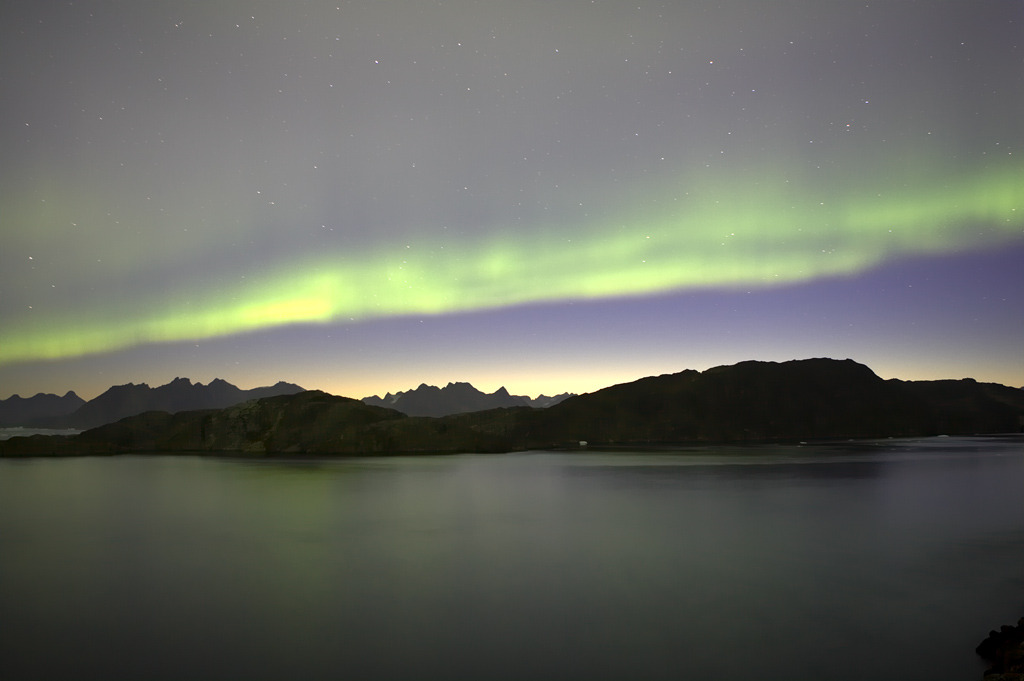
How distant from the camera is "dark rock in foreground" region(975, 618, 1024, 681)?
10279 millimetres

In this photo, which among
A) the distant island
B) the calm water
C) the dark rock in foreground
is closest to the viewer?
the dark rock in foreground

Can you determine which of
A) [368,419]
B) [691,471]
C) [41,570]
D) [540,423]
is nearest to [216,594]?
[41,570]

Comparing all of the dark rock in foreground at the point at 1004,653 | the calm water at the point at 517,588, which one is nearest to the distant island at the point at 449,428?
the calm water at the point at 517,588

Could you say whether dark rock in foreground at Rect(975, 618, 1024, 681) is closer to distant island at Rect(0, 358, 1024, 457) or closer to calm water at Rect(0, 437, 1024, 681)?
calm water at Rect(0, 437, 1024, 681)

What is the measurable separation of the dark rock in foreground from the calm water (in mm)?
411

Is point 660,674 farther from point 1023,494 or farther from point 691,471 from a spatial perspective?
point 691,471

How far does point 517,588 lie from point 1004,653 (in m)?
12.7

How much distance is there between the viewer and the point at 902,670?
12172mm

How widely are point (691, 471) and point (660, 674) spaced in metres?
64.8

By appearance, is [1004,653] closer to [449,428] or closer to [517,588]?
[517,588]

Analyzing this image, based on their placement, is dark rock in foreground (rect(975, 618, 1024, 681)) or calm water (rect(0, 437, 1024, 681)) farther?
calm water (rect(0, 437, 1024, 681))

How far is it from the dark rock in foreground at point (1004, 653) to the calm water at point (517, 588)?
1.35ft

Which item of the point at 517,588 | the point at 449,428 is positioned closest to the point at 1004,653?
the point at 517,588

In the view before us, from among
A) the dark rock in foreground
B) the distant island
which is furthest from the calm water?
the distant island
